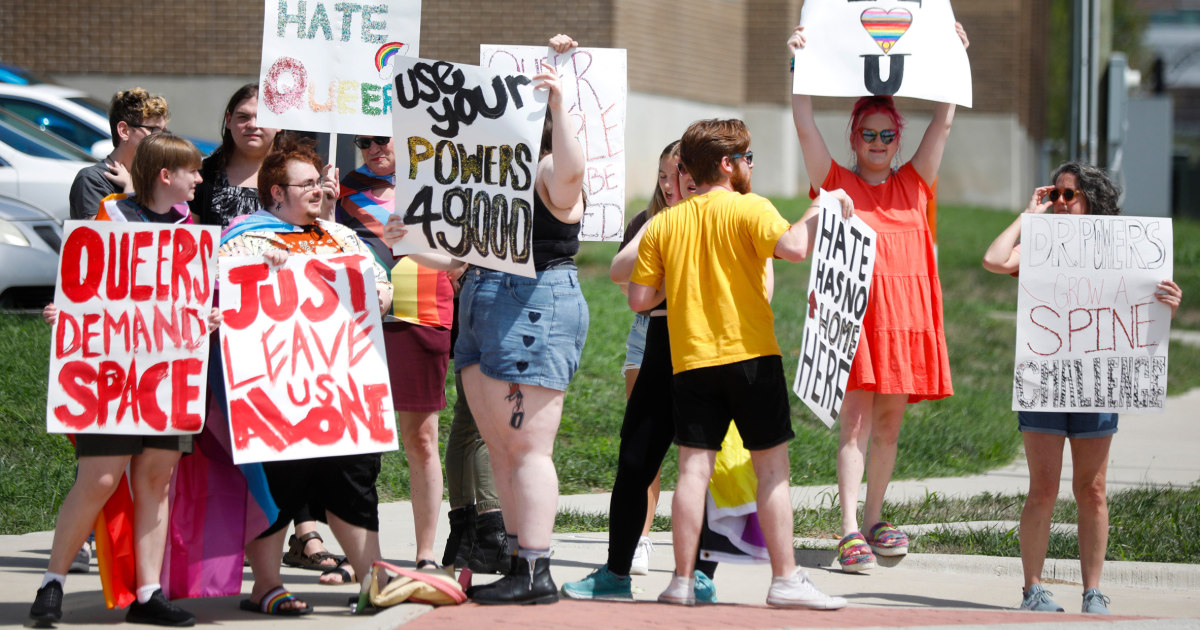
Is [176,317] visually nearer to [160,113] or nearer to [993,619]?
[160,113]

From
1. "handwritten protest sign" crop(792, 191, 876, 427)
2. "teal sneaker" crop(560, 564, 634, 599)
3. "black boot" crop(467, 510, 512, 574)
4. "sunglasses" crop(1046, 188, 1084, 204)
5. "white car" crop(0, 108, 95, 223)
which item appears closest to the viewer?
"handwritten protest sign" crop(792, 191, 876, 427)

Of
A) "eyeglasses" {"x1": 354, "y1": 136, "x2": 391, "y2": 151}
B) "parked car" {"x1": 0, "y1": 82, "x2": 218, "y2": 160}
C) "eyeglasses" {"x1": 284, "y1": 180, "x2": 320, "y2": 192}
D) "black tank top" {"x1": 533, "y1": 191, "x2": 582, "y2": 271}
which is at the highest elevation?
"parked car" {"x1": 0, "y1": 82, "x2": 218, "y2": 160}

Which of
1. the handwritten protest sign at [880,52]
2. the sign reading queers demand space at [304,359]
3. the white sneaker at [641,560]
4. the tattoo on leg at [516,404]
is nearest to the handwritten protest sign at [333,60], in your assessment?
the sign reading queers demand space at [304,359]

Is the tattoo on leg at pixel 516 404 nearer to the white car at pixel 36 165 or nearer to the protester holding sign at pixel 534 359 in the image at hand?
the protester holding sign at pixel 534 359

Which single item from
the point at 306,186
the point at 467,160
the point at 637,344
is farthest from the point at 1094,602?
the point at 306,186

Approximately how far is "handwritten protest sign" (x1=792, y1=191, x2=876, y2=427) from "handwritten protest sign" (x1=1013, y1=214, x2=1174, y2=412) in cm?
69

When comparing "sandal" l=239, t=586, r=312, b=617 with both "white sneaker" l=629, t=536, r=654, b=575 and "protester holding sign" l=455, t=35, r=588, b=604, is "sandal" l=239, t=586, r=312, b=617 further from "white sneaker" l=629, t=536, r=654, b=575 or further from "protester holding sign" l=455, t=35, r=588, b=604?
"white sneaker" l=629, t=536, r=654, b=575

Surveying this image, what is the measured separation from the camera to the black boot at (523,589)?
197 inches

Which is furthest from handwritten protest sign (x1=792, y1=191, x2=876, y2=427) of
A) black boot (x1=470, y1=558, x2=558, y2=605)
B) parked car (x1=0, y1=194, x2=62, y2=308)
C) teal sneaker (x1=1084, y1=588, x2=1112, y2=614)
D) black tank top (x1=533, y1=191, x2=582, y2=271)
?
parked car (x1=0, y1=194, x2=62, y2=308)

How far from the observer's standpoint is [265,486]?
506 cm

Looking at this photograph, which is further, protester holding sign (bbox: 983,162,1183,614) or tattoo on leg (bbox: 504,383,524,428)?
protester holding sign (bbox: 983,162,1183,614)

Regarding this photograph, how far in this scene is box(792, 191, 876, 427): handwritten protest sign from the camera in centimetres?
504

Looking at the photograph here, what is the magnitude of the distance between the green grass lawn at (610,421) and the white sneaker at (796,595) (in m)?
2.95

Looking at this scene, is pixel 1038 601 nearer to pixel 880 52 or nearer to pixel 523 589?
pixel 523 589
